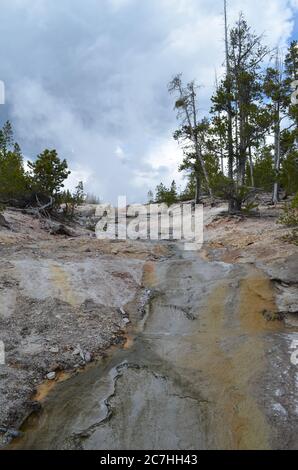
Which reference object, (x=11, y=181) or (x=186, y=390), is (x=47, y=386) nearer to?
(x=186, y=390)

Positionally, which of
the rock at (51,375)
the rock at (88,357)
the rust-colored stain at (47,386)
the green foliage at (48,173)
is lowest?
the rust-colored stain at (47,386)

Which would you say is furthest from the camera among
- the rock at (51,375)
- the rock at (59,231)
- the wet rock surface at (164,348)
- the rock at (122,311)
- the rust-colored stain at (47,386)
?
the rock at (59,231)

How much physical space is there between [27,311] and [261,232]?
37.7ft

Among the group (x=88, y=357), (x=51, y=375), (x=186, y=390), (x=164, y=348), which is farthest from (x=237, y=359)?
(x=51, y=375)

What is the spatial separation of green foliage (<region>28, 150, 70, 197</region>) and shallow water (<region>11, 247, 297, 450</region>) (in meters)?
14.5

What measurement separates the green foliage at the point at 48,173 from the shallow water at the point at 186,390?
14.5 metres

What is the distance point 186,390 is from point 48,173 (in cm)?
1822

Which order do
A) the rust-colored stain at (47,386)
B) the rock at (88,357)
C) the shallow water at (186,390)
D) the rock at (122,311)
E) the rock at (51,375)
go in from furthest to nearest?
the rock at (122,311)
the rock at (88,357)
the rock at (51,375)
the rust-colored stain at (47,386)
the shallow water at (186,390)

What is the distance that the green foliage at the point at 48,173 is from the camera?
22500mm

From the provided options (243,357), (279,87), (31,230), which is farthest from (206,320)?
(279,87)

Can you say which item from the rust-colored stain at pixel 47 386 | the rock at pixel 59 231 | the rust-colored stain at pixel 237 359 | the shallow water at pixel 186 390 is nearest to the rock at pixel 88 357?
the shallow water at pixel 186 390

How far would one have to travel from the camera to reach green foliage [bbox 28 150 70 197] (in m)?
22.5

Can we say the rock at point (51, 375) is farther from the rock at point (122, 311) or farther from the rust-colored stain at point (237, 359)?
the rock at point (122, 311)

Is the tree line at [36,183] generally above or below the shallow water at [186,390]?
above
